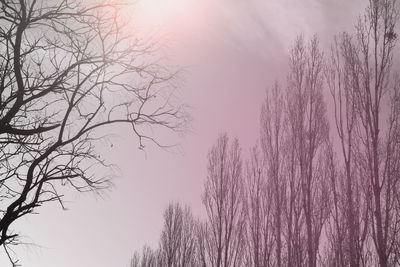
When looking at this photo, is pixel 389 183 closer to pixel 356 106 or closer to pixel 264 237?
pixel 356 106

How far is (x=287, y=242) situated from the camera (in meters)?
15.4

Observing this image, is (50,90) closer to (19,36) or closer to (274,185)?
(19,36)

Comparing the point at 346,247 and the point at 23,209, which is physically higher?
the point at 346,247

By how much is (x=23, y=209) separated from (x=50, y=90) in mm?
1210

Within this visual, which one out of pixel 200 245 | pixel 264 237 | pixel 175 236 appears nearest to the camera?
pixel 264 237

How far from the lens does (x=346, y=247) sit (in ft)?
44.2

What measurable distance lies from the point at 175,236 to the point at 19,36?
25639 millimetres

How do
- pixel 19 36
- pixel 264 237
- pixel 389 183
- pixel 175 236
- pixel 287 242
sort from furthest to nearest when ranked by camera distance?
1. pixel 175 236
2. pixel 264 237
3. pixel 287 242
4. pixel 389 183
5. pixel 19 36

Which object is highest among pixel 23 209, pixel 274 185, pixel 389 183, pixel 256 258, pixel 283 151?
pixel 283 151

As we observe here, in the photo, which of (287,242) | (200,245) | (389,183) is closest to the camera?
(389,183)

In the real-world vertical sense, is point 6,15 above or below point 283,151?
below

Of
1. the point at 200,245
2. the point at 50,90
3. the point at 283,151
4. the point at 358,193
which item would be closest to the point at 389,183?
the point at 358,193

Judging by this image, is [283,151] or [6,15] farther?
[283,151]

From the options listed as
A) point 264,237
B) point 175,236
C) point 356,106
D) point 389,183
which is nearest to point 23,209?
point 389,183
